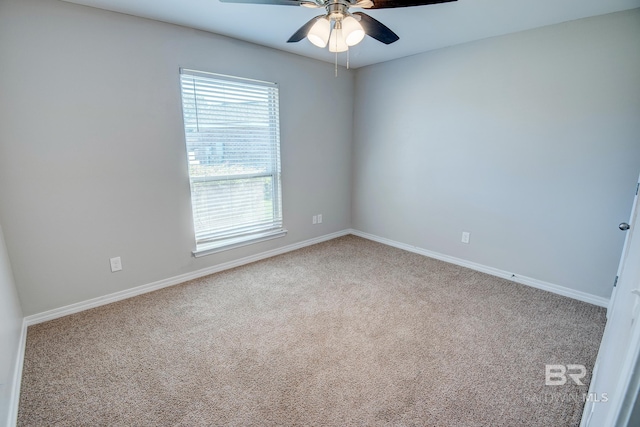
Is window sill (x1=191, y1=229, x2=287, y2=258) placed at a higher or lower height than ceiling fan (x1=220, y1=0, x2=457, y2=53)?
lower

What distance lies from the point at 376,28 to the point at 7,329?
284 cm

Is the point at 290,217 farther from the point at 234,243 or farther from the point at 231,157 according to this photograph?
the point at 231,157

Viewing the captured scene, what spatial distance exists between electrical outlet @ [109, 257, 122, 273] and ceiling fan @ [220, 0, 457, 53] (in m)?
2.20

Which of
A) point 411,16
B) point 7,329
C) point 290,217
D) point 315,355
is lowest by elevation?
point 315,355

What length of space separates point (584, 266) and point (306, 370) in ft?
8.48

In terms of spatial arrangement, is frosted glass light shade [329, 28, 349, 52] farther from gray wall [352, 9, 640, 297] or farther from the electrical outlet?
the electrical outlet

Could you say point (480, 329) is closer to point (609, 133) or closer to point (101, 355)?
point (609, 133)

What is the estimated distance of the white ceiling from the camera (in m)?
2.14

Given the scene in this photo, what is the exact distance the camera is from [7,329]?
1685mm

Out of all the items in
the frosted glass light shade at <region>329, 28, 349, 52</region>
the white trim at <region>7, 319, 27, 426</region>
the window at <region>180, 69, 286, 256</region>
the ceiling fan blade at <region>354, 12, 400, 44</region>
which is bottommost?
the white trim at <region>7, 319, 27, 426</region>

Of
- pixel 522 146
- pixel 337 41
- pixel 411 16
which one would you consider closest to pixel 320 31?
pixel 337 41

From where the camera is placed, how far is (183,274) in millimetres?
2963

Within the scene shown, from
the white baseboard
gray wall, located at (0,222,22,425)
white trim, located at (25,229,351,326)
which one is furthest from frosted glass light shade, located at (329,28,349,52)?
the white baseboard

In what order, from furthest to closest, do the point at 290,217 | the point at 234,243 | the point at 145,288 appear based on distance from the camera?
the point at 290,217, the point at 234,243, the point at 145,288
